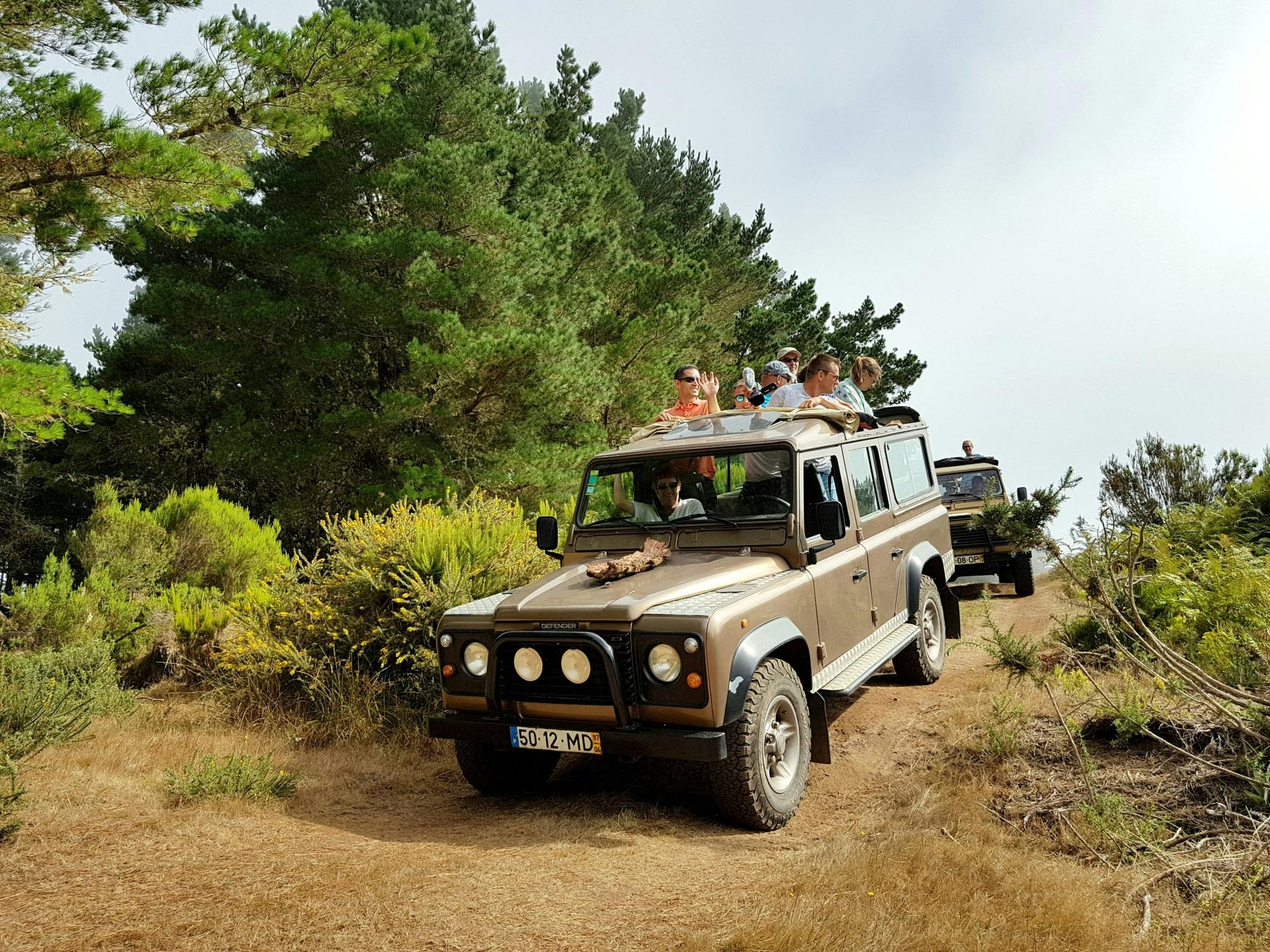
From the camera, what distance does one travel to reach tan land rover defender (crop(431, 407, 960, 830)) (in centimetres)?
419

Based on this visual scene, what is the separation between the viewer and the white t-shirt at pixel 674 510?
564 cm

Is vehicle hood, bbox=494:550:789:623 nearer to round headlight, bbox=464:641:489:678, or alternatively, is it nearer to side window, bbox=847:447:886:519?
round headlight, bbox=464:641:489:678

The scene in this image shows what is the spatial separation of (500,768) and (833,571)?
7.90ft

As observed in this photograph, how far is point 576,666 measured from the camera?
432cm

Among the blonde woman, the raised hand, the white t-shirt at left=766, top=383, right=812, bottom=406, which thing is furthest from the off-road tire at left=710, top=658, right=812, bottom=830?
the raised hand

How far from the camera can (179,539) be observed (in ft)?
38.2

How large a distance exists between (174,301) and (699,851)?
16.5 meters

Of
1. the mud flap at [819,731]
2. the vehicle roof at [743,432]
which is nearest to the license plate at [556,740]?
the mud flap at [819,731]

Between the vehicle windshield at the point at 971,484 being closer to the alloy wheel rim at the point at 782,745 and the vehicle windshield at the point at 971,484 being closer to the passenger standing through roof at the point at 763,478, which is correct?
the passenger standing through roof at the point at 763,478

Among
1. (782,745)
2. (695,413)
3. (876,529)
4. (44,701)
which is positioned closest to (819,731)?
(782,745)

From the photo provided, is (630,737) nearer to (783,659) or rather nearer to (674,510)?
(783,659)

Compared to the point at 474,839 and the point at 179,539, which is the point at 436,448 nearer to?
the point at 179,539

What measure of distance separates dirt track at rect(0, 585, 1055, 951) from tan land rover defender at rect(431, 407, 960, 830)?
16.1 inches

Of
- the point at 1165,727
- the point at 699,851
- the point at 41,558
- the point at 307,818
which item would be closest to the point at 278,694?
the point at 307,818
